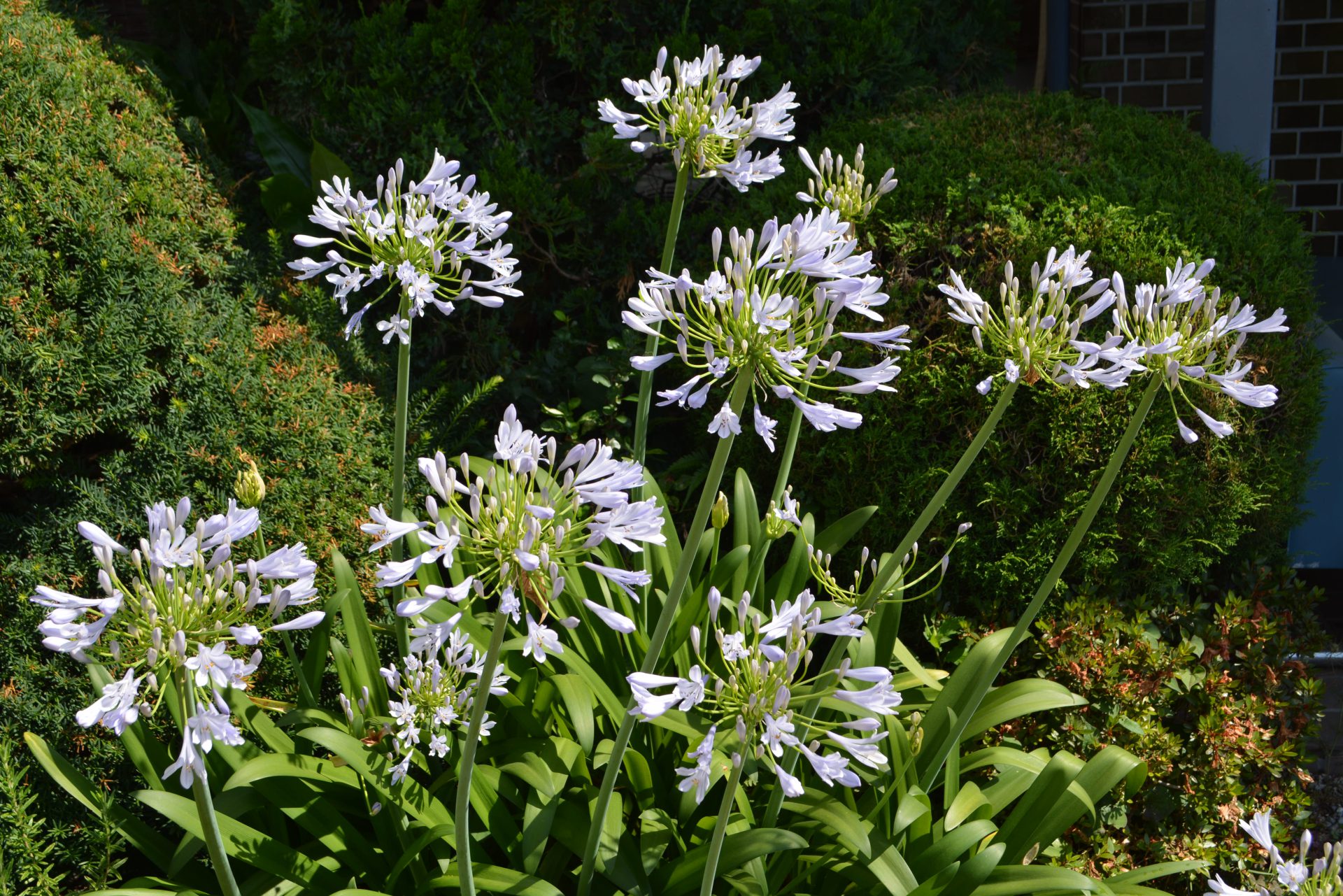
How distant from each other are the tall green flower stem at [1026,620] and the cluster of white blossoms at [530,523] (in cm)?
87

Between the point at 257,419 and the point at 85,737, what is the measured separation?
3.24ft

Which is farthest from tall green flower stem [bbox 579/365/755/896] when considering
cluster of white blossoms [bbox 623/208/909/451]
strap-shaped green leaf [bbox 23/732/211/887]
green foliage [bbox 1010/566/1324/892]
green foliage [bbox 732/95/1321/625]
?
green foliage [bbox 732/95/1321/625]

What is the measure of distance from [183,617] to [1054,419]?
2962 mm

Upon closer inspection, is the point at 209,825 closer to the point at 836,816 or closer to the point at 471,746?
the point at 471,746

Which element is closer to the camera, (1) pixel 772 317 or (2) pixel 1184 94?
(1) pixel 772 317

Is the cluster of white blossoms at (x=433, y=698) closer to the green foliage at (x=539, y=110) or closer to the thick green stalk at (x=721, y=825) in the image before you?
the thick green stalk at (x=721, y=825)

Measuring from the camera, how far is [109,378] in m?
3.04

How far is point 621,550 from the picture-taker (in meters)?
3.60

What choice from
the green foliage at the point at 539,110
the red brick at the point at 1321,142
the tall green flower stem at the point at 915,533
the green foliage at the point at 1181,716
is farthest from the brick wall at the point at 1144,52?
the tall green flower stem at the point at 915,533

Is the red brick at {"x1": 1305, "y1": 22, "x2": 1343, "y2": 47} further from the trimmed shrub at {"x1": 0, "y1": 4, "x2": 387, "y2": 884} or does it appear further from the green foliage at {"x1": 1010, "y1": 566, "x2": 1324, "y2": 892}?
the trimmed shrub at {"x1": 0, "y1": 4, "x2": 387, "y2": 884}

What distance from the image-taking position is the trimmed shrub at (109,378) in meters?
2.92

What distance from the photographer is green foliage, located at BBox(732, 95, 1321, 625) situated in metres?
3.84

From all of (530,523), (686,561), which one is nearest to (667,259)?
(686,561)

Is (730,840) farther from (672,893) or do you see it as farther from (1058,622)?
(1058,622)
